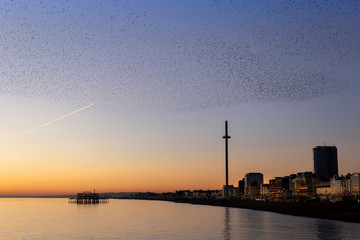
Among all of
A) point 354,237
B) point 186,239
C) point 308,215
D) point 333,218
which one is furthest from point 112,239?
point 308,215

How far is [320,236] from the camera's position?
63438 millimetres

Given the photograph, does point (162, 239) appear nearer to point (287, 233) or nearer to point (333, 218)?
point (287, 233)

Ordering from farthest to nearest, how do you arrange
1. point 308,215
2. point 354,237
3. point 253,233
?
point 308,215
point 253,233
point 354,237

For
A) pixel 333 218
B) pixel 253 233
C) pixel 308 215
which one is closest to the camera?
pixel 253 233

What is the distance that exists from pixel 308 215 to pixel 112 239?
70805mm

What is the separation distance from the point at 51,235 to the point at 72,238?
714 centimetres

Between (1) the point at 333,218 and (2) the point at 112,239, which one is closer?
(2) the point at 112,239

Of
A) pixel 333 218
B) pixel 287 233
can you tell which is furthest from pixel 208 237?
pixel 333 218

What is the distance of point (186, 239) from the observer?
64.0 meters

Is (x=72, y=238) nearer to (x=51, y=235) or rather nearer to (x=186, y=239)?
(x=51, y=235)

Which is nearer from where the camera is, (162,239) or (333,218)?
(162,239)

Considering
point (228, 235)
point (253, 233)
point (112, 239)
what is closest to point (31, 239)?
point (112, 239)

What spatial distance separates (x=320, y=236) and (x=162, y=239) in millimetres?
24312

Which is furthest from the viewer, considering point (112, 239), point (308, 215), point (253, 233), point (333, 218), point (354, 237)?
point (308, 215)
